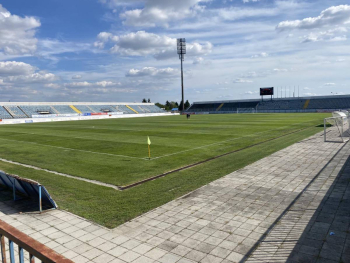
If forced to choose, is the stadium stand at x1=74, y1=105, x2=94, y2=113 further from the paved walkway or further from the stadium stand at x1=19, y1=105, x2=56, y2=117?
the paved walkway

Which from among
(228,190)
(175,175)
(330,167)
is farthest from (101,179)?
(330,167)

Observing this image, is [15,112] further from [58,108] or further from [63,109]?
[63,109]

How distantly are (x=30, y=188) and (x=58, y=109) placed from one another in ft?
266

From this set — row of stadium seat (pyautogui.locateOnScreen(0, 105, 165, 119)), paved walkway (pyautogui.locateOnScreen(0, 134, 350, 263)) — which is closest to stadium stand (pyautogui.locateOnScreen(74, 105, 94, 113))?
row of stadium seat (pyautogui.locateOnScreen(0, 105, 165, 119))

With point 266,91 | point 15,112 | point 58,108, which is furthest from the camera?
point 266,91

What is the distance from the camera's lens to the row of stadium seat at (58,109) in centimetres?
7000

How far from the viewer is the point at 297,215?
7211 mm

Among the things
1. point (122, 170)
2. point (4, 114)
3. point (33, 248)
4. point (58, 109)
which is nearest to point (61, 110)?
point (58, 109)

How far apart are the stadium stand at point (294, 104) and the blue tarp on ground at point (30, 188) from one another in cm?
9188

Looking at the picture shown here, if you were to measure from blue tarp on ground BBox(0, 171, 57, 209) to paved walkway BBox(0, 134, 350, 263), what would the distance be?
2.12 ft

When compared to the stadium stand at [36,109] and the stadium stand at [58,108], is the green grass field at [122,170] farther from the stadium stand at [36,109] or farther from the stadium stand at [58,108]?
the stadium stand at [36,109]

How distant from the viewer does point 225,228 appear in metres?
6.59

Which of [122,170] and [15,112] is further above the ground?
[15,112]

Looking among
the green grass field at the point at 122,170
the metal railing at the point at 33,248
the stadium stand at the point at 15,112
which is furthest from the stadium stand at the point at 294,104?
the metal railing at the point at 33,248
